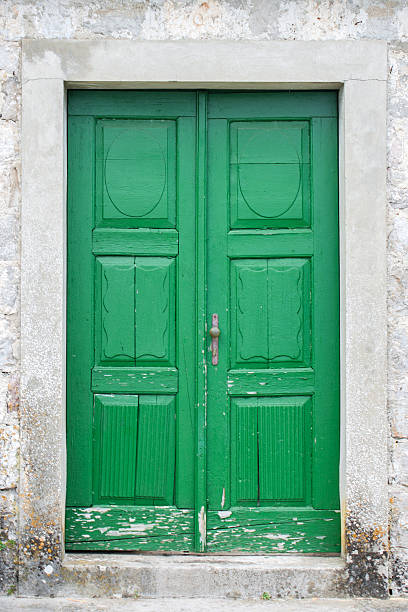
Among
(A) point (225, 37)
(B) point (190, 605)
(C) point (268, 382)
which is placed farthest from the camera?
(C) point (268, 382)

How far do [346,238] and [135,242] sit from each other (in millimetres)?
1097

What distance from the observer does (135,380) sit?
3.47 meters

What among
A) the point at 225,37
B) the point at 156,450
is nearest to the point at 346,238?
the point at 225,37

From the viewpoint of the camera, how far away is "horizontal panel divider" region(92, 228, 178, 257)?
11.4 feet

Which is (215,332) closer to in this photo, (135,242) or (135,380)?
(135,380)

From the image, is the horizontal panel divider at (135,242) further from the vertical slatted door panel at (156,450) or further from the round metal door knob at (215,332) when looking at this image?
the vertical slatted door panel at (156,450)

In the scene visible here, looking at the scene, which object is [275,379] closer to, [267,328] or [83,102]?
[267,328]

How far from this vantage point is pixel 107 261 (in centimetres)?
349

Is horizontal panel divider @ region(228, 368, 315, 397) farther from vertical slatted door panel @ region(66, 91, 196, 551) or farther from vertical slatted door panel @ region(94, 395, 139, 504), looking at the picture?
vertical slatted door panel @ region(94, 395, 139, 504)

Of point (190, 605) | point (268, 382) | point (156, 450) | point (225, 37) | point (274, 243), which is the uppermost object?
point (225, 37)

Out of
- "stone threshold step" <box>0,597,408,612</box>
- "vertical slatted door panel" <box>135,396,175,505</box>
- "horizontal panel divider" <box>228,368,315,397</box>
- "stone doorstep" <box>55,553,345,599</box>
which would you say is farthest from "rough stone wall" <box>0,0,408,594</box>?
"vertical slatted door panel" <box>135,396,175,505</box>

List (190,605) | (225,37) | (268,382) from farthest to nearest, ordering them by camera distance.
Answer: (268,382), (225,37), (190,605)

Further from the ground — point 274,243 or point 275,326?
point 274,243

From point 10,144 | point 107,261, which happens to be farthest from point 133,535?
point 10,144
